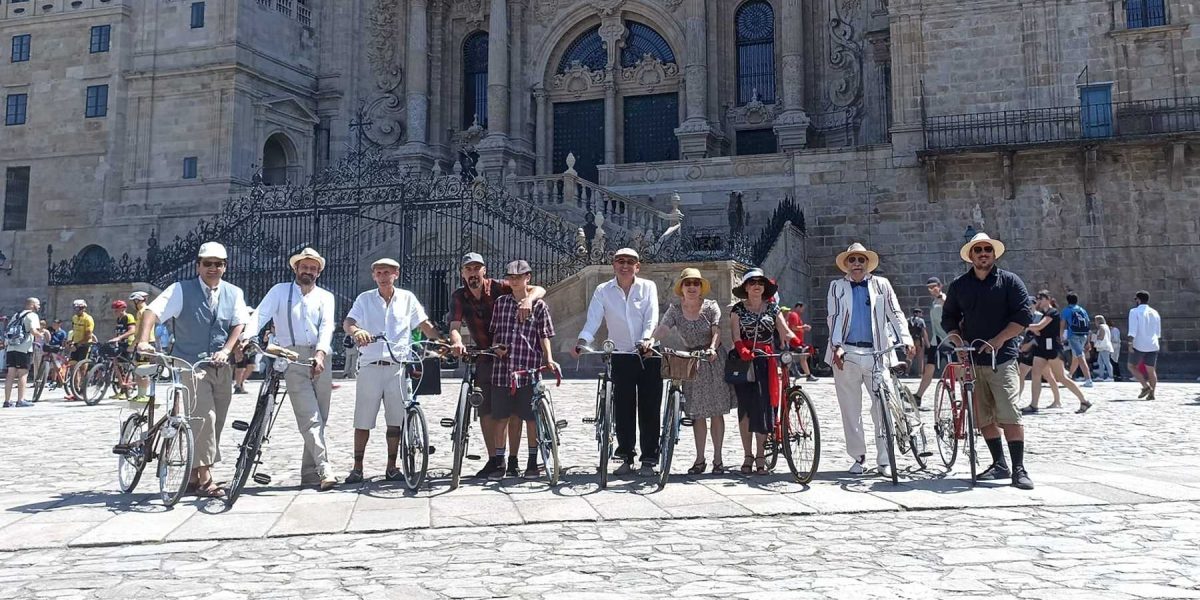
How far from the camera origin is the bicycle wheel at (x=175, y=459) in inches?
266

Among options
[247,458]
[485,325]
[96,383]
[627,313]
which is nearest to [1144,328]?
[627,313]

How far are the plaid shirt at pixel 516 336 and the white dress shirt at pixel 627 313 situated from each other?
42 centimetres

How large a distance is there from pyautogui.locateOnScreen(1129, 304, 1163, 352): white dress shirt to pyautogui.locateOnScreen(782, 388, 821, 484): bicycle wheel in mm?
9272

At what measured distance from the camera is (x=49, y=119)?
33.4 metres

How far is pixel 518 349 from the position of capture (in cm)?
775

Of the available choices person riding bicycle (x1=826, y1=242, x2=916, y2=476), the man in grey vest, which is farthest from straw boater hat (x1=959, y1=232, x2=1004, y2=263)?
the man in grey vest

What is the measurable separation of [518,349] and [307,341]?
1714mm

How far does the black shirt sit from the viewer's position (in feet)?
24.6

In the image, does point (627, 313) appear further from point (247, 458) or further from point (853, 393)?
point (247, 458)

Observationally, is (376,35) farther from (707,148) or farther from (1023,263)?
(1023,263)

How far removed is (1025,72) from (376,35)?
22.4m

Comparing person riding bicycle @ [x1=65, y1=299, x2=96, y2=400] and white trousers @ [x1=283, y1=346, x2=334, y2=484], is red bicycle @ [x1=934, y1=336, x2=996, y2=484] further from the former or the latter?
person riding bicycle @ [x1=65, y1=299, x2=96, y2=400]

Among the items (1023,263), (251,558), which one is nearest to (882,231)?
(1023,263)

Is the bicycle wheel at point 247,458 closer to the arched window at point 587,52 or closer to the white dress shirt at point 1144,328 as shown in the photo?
the white dress shirt at point 1144,328
